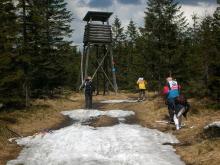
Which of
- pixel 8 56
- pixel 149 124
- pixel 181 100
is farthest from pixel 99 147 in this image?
pixel 8 56

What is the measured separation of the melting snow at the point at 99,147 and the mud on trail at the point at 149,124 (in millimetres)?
491

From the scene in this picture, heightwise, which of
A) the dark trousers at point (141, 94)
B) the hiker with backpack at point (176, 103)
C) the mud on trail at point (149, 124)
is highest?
the hiker with backpack at point (176, 103)

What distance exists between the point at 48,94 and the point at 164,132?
20770 millimetres

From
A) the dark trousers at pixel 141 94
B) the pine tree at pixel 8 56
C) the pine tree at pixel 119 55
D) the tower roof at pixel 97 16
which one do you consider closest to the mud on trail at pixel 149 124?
the pine tree at pixel 8 56

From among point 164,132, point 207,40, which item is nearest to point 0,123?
point 164,132

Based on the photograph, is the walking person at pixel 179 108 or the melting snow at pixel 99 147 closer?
the melting snow at pixel 99 147

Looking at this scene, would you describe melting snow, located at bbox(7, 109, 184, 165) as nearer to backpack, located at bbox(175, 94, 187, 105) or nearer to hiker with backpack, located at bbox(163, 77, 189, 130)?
hiker with backpack, located at bbox(163, 77, 189, 130)

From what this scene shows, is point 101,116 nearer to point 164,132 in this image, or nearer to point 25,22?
point 164,132

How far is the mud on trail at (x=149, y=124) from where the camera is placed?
41.5 feet

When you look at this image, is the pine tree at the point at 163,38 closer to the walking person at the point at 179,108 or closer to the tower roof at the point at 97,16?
the tower roof at the point at 97,16

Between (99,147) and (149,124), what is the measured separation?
21.7ft

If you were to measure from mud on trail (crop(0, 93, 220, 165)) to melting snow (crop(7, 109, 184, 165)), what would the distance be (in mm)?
491

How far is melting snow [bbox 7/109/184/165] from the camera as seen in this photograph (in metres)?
12.0

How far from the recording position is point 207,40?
25297mm
